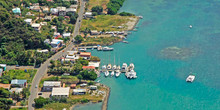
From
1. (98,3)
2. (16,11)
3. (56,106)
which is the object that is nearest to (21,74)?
(56,106)

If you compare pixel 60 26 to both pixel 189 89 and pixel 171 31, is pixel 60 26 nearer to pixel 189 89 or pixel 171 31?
pixel 171 31

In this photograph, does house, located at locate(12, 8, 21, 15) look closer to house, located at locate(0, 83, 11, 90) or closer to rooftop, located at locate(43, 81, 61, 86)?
house, located at locate(0, 83, 11, 90)

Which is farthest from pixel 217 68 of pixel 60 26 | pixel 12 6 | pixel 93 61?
pixel 12 6

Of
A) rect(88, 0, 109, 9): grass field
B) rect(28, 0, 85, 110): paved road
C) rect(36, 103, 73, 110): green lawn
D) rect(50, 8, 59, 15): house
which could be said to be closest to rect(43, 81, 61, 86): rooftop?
rect(28, 0, 85, 110): paved road

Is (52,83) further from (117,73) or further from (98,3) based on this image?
(98,3)

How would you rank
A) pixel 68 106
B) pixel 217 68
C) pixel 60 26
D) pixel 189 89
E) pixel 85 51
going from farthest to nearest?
pixel 60 26
pixel 85 51
pixel 217 68
pixel 189 89
pixel 68 106
